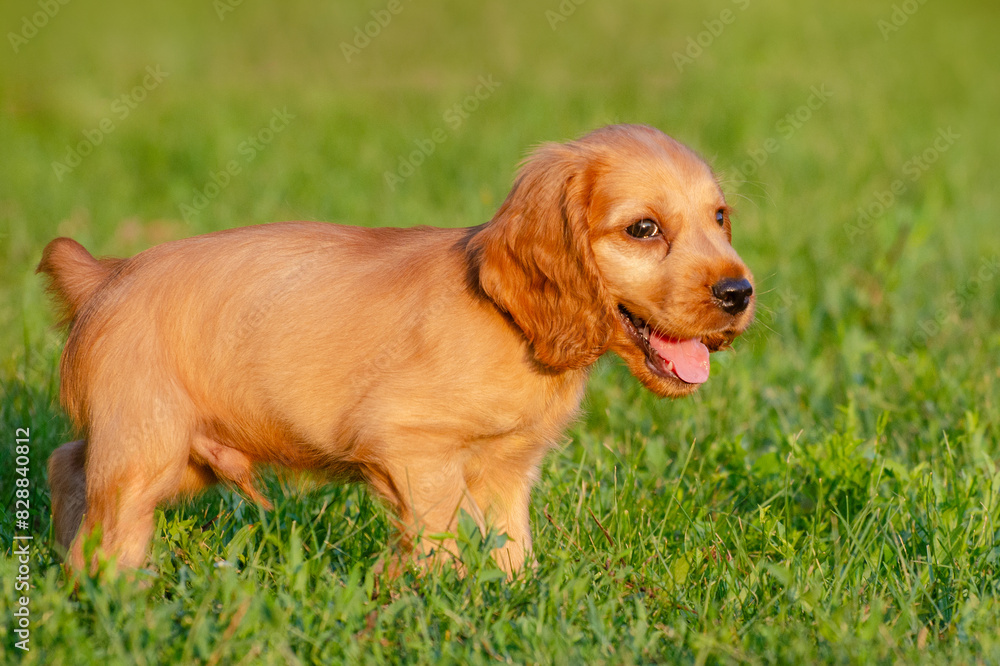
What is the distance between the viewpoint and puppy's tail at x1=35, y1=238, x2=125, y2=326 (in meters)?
3.72

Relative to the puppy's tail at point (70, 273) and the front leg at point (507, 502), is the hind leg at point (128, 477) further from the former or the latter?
the front leg at point (507, 502)

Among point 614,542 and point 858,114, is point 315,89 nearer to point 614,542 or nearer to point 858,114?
point 858,114

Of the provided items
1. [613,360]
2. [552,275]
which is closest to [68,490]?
[552,275]

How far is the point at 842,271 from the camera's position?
22.6 feet

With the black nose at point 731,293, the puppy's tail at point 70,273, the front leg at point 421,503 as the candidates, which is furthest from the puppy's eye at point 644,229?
the puppy's tail at point 70,273

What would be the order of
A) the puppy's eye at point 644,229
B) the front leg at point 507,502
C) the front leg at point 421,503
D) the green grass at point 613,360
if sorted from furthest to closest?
the front leg at point 507,502, the puppy's eye at point 644,229, the front leg at point 421,503, the green grass at point 613,360

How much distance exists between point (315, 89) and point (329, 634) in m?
9.94

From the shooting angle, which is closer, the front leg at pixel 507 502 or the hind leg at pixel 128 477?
the hind leg at pixel 128 477

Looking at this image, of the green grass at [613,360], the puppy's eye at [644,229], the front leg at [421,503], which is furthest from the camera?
the puppy's eye at [644,229]

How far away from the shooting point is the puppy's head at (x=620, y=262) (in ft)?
10.9

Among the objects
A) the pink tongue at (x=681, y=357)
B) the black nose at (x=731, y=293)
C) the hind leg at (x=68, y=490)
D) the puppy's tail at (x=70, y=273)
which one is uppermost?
the black nose at (x=731, y=293)

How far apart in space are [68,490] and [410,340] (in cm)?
133

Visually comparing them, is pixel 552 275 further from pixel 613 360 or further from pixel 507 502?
pixel 507 502

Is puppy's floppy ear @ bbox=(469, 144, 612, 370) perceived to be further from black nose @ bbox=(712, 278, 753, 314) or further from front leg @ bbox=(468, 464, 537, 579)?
front leg @ bbox=(468, 464, 537, 579)
